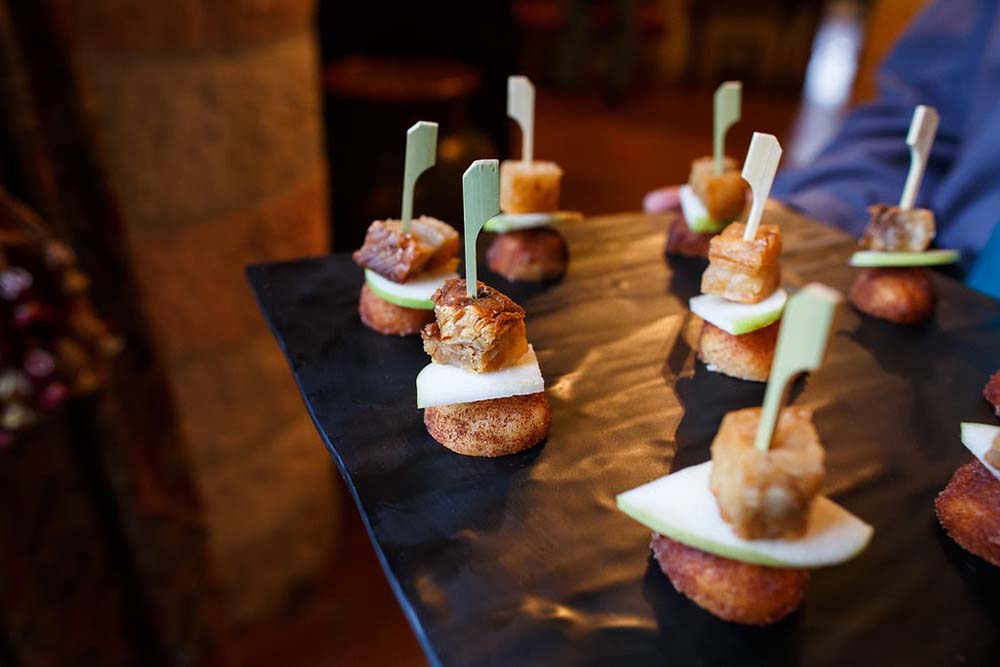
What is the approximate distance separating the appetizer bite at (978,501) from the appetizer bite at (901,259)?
0.65 metres

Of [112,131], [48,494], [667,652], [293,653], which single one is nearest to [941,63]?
[667,652]

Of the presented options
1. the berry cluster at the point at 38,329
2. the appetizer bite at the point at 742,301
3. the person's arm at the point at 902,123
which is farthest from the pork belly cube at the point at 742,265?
the berry cluster at the point at 38,329

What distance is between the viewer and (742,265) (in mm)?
1426

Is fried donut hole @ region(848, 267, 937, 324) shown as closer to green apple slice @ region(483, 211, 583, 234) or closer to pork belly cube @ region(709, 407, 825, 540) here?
green apple slice @ region(483, 211, 583, 234)

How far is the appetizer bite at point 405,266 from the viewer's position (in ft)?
4.91

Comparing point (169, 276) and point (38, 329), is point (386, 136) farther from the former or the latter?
point (38, 329)

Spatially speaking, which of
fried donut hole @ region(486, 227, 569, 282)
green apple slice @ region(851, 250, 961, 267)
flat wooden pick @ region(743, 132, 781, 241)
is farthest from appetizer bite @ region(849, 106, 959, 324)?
fried donut hole @ region(486, 227, 569, 282)

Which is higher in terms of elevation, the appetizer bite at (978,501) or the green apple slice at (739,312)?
the green apple slice at (739,312)

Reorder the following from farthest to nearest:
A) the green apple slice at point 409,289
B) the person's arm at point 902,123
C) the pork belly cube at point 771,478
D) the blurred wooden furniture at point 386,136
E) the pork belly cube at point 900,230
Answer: the blurred wooden furniture at point 386,136 → the person's arm at point 902,123 → the pork belly cube at point 900,230 → the green apple slice at point 409,289 → the pork belly cube at point 771,478

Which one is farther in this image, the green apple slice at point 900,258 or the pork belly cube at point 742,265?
the green apple slice at point 900,258

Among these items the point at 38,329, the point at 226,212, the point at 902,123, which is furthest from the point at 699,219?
the point at 38,329

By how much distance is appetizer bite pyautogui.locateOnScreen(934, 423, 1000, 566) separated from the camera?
1077 mm

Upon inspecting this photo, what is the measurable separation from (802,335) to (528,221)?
106 cm

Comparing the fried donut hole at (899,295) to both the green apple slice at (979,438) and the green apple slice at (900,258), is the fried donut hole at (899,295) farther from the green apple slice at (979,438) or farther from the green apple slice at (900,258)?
the green apple slice at (979,438)
